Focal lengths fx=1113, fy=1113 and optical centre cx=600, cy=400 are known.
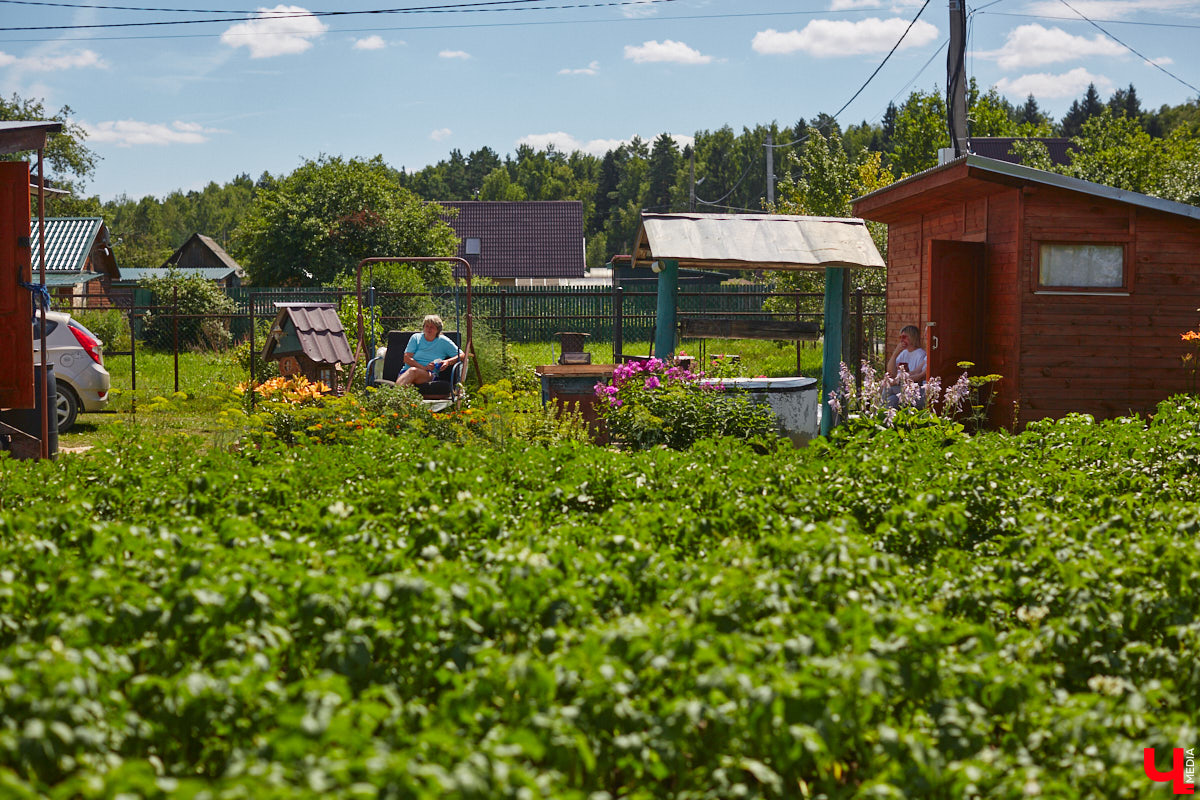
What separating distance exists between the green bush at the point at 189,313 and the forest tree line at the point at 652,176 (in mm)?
4795

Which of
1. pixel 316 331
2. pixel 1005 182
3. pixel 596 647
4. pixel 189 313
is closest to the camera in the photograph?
pixel 596 647

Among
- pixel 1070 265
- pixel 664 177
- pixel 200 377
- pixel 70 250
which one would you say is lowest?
pixel 200 377

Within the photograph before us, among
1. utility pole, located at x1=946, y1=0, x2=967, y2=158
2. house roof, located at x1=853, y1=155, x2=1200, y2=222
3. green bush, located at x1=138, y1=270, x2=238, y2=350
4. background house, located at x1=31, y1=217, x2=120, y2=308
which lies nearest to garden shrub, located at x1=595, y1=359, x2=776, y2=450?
house roof, located at x1=853, y1=155, x2=1200, y2=222

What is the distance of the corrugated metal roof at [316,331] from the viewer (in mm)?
16281

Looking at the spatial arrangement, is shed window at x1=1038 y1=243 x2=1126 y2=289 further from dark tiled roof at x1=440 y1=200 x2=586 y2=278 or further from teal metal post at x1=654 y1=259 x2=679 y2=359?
dark tiled roof at x1=440 y1=200 x2=586 y2=278

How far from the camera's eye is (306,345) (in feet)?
53.2

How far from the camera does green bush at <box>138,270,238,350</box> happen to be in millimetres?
27994

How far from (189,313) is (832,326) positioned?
2143 centimetres

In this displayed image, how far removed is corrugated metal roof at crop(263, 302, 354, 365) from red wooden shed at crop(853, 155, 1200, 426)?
8.92 metres

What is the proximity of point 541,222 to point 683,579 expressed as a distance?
54.0 meters

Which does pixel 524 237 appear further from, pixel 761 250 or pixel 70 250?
pixel 761 250

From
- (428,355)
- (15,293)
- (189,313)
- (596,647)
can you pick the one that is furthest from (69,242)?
(596,647)

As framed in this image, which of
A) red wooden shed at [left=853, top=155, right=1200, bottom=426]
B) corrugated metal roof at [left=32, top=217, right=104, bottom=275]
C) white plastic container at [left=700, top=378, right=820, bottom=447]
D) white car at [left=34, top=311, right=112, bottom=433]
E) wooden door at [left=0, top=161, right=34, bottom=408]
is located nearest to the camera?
wooden door at [left=0, top=161, right=34, bottom=408]

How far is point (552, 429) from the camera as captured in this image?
935 centimetres
